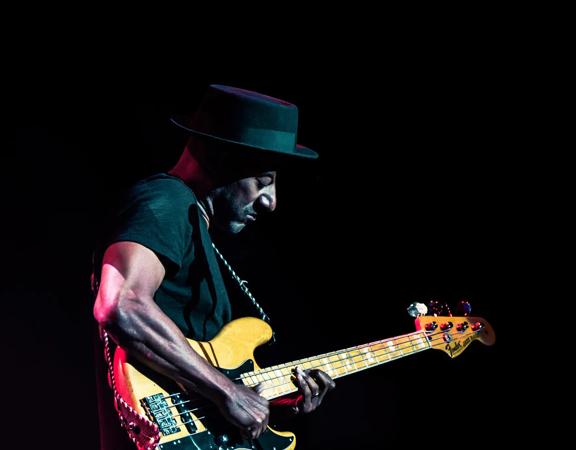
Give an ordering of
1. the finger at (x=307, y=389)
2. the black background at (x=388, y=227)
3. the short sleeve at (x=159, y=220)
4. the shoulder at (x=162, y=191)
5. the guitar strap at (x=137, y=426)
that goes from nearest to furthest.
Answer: the guitar strap at (x=137, y=426), the short sleeve at (x=159, y=220), the shoulder at (x=162, y=191), the finger at (x=307, y=389), the black background at (x=388, y=227)

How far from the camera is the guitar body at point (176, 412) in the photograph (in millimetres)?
2088

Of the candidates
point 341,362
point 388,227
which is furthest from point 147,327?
point 388,227

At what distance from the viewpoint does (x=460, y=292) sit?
4426 millimetres

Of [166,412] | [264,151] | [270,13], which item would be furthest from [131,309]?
[270,13]

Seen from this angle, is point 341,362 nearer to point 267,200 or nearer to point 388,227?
point 267,200

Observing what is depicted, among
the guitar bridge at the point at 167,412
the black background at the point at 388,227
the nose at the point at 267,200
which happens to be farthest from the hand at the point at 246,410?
the black background at the point at 388,227

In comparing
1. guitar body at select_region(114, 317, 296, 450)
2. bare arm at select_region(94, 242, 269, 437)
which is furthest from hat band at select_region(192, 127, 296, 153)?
guitar body at select_region(114, 317, 296, 450)

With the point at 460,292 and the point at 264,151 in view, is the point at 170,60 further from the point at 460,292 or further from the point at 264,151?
the point at 460,292

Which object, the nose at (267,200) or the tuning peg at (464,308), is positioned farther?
the tuning peg at (464,308)

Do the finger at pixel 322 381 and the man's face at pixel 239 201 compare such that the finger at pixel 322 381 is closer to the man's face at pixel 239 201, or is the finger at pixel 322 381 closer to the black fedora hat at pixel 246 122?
the man's face at pixel 239 201

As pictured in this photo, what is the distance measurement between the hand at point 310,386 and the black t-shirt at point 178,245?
41cm

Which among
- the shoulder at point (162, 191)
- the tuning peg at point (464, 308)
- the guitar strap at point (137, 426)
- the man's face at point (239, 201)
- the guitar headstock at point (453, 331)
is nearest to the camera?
the guitar strap at point (137, 426)

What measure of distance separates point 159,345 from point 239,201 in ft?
2.86

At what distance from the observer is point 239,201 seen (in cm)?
278
